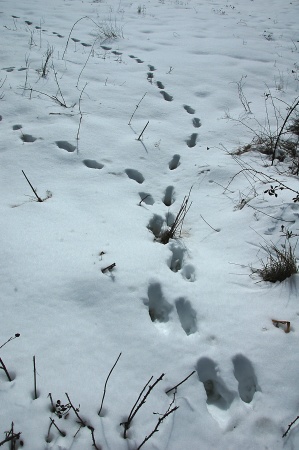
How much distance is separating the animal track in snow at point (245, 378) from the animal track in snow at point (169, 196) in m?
1.31

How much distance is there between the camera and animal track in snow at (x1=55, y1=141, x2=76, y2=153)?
2656mm

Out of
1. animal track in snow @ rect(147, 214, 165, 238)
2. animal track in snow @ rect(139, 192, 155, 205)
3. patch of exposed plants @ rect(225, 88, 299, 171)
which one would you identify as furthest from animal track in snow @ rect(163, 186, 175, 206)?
patch of exposed plants @ rect(225, 88, 299, 171)

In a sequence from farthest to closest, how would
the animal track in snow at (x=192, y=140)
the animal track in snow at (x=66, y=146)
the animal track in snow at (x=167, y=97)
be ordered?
the animal track in snow at (x=167, y=97) < the animal track in snow at (x=192, y=140) < the animal track in snow at (x=66, y=146)

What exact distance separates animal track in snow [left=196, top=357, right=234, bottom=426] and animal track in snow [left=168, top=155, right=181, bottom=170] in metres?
1.78

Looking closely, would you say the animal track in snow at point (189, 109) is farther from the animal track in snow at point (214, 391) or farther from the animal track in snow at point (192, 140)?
the animal track in snow at point (214, 391)

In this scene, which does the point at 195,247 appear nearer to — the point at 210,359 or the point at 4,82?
the point at 210,359

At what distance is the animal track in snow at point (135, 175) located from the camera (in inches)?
99.9

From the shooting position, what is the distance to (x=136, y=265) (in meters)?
1.77

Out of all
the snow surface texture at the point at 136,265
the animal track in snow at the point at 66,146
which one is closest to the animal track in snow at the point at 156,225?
the snow surface texture at the point at 136,265

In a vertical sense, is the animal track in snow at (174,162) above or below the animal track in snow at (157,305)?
above

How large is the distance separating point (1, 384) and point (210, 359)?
943 millimetres

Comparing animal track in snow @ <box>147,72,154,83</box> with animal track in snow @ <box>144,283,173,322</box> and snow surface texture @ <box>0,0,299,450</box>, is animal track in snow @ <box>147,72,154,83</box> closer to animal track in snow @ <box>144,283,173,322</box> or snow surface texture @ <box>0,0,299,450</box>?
snow surface texture @ <box>0,0,299,450</box>

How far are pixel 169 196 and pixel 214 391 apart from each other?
150cm

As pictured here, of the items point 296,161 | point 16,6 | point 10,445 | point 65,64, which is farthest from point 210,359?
point 16,6
